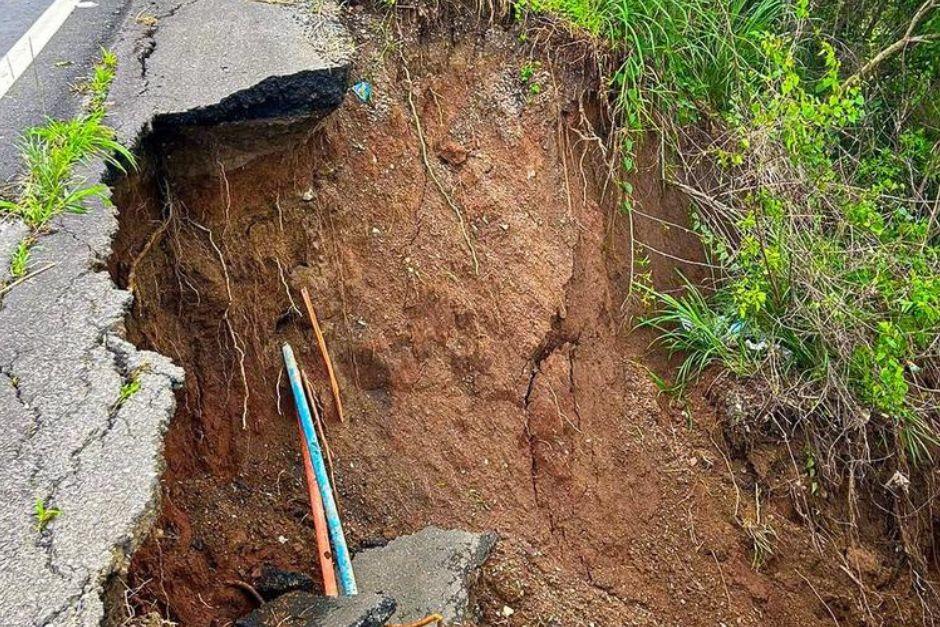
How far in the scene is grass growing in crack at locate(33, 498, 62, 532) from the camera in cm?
194

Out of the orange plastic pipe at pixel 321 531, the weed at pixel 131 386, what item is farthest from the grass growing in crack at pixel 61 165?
the orange plastic pipe at pixel 321 531

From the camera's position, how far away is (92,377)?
7.65ft

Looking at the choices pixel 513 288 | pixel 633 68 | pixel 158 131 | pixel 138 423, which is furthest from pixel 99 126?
pixel 633 68

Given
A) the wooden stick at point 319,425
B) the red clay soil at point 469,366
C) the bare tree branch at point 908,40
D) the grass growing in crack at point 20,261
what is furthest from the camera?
the bare tree branch at point 908,40

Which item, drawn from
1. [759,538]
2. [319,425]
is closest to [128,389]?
[319,425]

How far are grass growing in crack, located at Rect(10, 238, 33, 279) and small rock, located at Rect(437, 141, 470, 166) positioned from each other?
6.26ft

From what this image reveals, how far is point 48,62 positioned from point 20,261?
1798 millimetres

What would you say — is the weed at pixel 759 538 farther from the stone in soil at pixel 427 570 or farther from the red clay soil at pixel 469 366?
the stone in soil at pixel 427 570

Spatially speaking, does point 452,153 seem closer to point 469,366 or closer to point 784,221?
point 469,366

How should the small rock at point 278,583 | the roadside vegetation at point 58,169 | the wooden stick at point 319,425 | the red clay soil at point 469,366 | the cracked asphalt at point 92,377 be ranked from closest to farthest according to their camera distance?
the cracked asphalt at point 92,377 → the roadside vegetation at point 58,169 → the small rock at point 278,583 → the red clay soil at point 469,366 → the wooden stick at point 319,425

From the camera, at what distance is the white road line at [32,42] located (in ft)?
13.4

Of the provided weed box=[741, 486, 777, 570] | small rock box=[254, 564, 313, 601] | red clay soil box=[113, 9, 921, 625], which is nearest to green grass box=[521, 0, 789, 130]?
red clay soil box=[113, 9, 921, 625]

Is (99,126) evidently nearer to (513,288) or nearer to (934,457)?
(513,288)

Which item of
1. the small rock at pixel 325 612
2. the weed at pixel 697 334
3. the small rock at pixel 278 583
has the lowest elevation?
the weed at pixel 697 334
